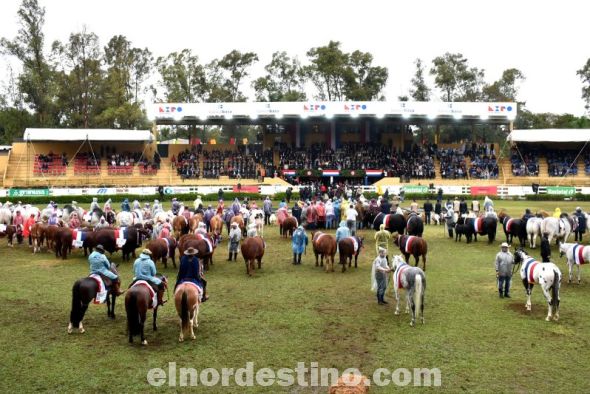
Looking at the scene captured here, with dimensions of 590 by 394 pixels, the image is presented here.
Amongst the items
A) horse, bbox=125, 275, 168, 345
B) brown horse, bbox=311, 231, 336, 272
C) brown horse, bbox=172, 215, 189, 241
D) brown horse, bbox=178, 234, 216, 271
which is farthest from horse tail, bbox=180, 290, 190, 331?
brown horse, bbox=172, 215, 189, 241

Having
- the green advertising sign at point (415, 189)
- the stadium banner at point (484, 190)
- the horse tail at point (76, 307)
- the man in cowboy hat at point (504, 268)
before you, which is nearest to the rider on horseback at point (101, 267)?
the horse tail at point (76, 307)

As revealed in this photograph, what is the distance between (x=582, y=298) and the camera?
1288cm

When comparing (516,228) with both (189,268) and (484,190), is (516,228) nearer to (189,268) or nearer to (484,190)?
(189,268)

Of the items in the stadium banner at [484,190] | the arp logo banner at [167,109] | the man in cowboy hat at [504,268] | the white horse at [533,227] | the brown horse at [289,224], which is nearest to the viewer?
the man in cowboy hat at [504,268]

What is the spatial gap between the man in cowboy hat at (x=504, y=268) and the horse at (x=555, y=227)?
6562 mm

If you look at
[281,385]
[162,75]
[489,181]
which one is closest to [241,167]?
[489,181]

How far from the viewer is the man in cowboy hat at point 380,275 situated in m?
12.0

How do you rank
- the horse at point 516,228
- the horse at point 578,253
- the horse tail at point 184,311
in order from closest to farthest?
the horse tail at point 184,311 < the horse at point 578,253 < the horse at point 516,228

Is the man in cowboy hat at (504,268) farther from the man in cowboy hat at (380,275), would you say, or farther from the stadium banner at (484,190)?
the stadium banner at (484,190)

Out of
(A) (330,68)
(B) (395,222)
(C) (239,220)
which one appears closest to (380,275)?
(B) (395,222)

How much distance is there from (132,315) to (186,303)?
3.20ft

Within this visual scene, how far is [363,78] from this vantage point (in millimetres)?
64625

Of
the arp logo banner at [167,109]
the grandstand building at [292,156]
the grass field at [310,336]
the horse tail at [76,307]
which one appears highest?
the arp logo banner at [167,109]

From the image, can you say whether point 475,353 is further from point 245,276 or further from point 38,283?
point 38,283
